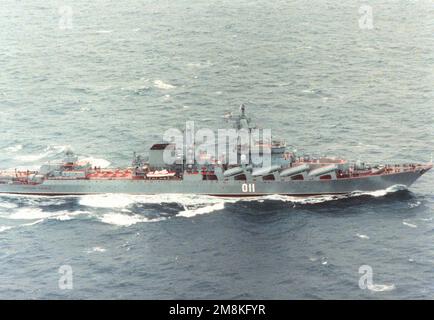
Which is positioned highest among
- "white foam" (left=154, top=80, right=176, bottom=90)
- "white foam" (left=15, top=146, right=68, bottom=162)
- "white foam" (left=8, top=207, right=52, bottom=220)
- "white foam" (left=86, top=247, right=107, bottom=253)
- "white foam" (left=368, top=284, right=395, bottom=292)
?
"white foam" (left=154, top=80, right=176, bottom=90)

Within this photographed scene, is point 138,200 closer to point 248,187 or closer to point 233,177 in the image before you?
point 233,177

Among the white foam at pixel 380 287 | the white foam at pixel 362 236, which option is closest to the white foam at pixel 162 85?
the white foam at pixel 362 236

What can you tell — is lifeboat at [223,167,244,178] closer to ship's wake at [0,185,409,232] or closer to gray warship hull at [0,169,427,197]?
gray warship hull at [0,169,427,197]

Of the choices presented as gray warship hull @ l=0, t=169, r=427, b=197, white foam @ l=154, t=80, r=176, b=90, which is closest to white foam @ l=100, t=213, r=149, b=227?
gray warship hull @ l=0, t=169, r=427, b=197

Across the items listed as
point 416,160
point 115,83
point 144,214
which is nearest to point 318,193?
point 416,160

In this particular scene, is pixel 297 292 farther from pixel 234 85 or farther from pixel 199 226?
pixel 234 85

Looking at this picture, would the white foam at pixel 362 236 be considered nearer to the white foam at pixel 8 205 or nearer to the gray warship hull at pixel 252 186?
the gray warship hull at pixel 252 186
